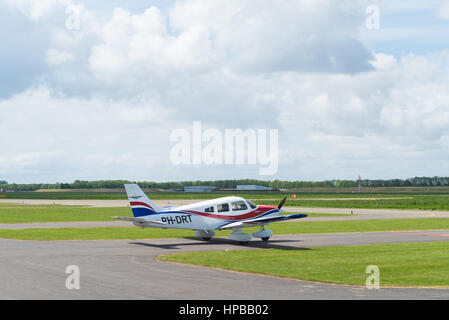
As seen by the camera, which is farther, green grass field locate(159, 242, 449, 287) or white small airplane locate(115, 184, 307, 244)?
white small airplane locate(115, 184, 307, 244)

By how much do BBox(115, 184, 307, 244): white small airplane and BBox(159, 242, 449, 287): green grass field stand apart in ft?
11.4

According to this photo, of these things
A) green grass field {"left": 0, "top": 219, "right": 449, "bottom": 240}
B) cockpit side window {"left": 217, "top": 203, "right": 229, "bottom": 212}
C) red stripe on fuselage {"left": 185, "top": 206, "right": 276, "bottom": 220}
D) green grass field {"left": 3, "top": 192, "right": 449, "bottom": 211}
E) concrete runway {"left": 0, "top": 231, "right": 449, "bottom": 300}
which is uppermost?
green grass field {"left": 3, "top": 192, "right": 449, "bottom": 211}

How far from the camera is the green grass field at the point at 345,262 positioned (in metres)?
19.0

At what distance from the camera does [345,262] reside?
75.6 feet

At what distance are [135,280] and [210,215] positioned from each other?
1334 centimetres

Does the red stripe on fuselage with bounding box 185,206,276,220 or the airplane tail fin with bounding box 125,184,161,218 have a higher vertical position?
the airplane tail fin with bounding box 125,184,161,218

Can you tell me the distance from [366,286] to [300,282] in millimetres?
2209

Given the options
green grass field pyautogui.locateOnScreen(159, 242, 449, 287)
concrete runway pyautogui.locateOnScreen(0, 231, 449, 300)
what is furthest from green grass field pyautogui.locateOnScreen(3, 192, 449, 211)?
green grass field pyautogui.locateOnScreen(159, 242, 449, 287)

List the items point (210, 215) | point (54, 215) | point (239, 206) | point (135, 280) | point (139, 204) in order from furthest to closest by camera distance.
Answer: point (54, 215), point (239, 206), point (210, 215), point (139, 204), point (135, 280)

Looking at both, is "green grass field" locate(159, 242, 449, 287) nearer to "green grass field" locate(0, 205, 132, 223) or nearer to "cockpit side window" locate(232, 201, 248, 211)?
"cockpit side window" locate(232, 201, 248, 211)

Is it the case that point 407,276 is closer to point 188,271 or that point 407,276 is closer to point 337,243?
point 188,271

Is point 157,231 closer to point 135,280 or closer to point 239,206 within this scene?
point 239,206

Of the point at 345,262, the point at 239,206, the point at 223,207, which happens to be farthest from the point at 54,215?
the point at 345,262

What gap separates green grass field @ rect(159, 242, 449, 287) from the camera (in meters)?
19.0
